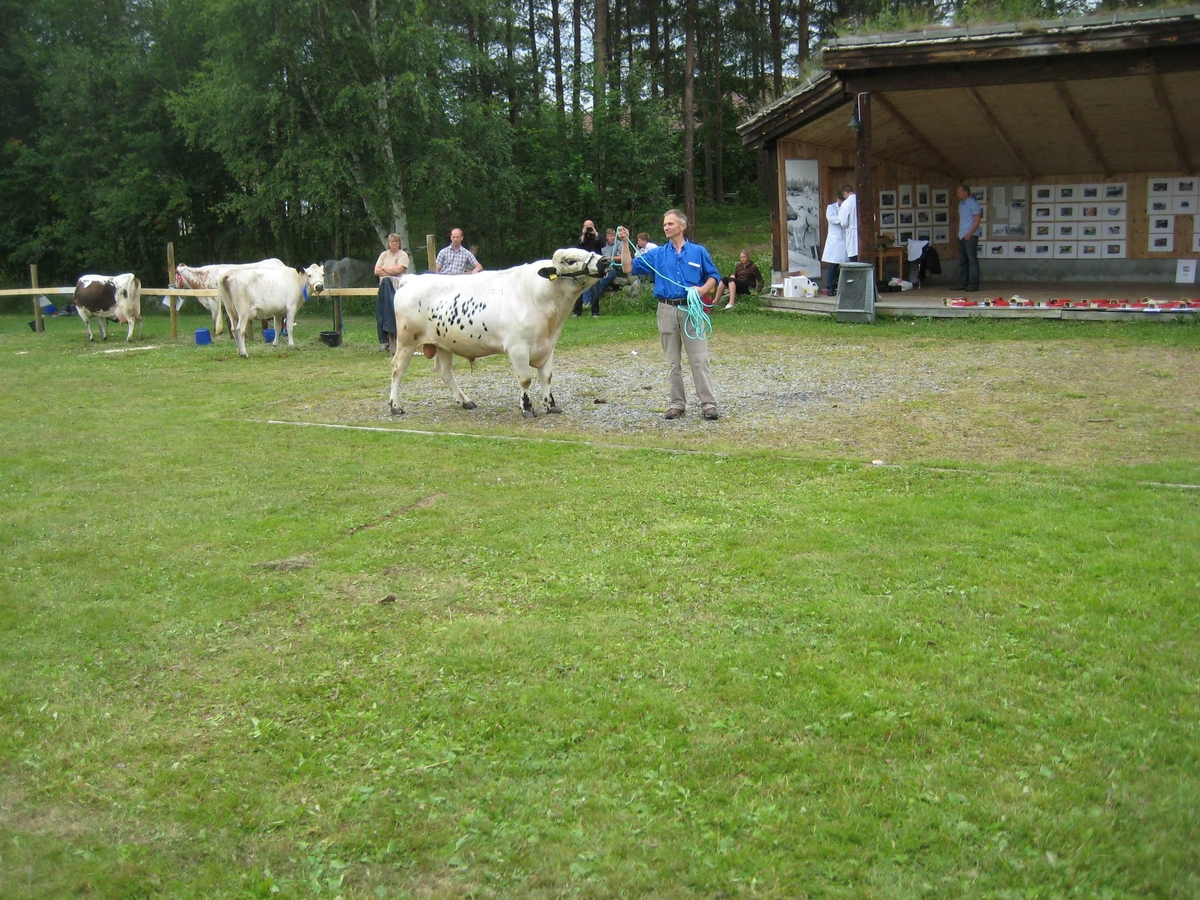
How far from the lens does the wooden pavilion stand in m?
14.9

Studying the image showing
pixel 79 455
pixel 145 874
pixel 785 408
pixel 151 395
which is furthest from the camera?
pixel 151 395

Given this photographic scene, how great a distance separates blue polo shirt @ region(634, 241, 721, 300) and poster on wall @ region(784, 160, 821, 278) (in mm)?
10784

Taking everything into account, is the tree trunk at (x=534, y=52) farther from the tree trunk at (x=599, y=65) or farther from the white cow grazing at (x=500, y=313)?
the white cow grazing at (x=500, y=313)

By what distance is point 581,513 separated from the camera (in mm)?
6980

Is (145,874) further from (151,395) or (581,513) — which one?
(151,395)

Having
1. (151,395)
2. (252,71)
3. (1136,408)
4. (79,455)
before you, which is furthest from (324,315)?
(1136,408)

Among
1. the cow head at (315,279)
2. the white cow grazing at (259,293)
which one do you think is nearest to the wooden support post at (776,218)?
the cow head at (315,279)

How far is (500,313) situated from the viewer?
10547 mm

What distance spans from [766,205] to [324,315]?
18.9 meters

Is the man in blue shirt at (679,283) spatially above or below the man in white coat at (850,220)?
below

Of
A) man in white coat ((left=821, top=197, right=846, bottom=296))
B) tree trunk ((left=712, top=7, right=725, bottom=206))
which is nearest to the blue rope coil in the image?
man in white coat ((left=821, top=197, right=846, bottom=296))

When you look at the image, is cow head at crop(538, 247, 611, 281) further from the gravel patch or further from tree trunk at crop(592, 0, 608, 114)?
tree trunk at crop(592, 0, 608, 114)

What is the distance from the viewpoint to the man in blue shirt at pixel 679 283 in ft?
31.7

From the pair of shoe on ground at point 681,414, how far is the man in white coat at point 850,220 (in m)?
8.51
